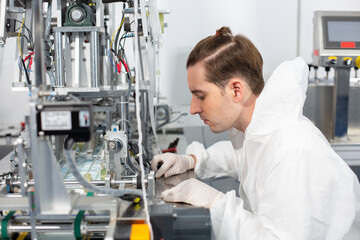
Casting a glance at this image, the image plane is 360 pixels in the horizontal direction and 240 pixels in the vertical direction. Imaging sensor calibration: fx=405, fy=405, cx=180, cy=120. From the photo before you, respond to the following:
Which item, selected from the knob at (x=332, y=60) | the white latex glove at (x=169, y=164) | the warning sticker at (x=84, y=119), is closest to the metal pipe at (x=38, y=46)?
the warning sticker at (x=84, y=119)

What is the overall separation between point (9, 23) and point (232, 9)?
2025 millimetres

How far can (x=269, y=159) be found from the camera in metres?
1.17

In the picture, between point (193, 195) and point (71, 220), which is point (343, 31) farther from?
point (71, 220)

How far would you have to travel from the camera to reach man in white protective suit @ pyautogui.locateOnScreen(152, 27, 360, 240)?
42.6 inches

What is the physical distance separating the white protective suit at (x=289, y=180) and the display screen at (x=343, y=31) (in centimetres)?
111

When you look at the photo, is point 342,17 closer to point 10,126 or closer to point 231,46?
point 231,46

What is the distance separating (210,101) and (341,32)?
1296 millimetres

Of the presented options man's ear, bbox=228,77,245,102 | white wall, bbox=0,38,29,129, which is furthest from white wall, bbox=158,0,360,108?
man's ear, bbox=228,77,245,102

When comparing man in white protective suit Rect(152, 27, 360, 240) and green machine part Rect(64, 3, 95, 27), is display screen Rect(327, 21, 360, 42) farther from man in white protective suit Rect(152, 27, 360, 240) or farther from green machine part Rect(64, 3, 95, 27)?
green machine part Rect(64, 3, 95, 27)

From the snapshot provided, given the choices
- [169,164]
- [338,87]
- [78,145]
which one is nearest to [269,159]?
[169,164]

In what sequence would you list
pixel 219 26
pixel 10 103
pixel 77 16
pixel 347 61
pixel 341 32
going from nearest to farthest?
pixel 77 16, pixel 347 61, pixel 341 32, pixel 10 103, pixel 219 26

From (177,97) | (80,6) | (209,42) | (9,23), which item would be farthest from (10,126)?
(209,42)

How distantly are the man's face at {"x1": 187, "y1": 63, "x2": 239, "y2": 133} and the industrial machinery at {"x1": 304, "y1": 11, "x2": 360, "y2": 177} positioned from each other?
3.44 feet

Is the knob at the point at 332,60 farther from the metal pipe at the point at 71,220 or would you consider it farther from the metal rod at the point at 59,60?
the metal pipe at the point at 71,220
